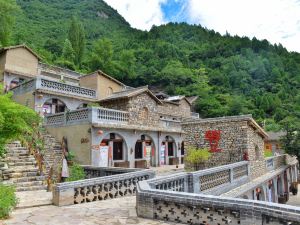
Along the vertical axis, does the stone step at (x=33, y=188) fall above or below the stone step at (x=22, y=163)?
below

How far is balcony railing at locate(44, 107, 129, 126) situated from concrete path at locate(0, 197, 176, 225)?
9899 mm

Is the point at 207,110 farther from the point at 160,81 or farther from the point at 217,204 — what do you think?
the point at 217,204

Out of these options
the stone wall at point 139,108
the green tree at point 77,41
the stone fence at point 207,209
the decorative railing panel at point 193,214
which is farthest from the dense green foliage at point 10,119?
the green tree at point 77,41

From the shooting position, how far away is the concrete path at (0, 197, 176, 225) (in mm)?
7180

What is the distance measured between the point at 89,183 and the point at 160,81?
6210 centimetres

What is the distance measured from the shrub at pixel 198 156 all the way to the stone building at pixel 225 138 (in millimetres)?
382

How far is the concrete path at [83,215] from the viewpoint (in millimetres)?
7180

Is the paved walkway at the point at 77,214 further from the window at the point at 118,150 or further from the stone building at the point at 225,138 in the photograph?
the window at the point at 118,150

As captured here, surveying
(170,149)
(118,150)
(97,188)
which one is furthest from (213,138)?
(170,149)

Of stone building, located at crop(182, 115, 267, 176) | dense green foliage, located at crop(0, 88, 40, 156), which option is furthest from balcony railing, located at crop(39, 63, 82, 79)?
dense green foliage, located at crop(0, 88, 40, 156)

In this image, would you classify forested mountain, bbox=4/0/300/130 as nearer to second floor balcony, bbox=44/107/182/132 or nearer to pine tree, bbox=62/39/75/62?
pine tree, bbox=62/39/75/62

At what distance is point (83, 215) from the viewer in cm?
798

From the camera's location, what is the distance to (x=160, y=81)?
71.4m

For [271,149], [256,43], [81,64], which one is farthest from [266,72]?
[81,64]
